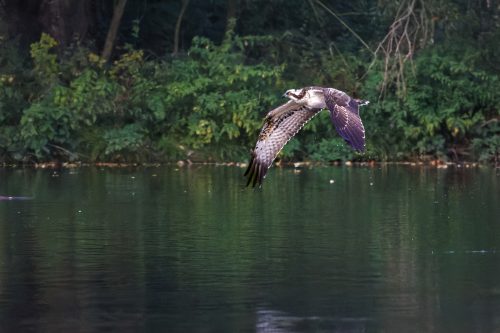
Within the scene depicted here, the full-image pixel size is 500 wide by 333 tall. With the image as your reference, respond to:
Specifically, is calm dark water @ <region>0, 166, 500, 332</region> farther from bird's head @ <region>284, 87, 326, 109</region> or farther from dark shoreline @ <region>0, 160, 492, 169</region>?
dark shoreline @ <region>0, 160, 492, 169</region>

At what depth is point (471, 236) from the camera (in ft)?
54.9

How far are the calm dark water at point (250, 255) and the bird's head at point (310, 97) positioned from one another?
1.49 m

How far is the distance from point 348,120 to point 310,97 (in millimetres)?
1051

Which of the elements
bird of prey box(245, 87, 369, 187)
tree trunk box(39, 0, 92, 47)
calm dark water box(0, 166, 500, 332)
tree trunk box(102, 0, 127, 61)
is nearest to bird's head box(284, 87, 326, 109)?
bird of prey box(245, 87, 369, 187)

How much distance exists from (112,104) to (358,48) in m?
5.96

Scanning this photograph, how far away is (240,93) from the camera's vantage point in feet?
95.6

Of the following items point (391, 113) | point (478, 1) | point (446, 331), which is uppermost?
point (478, 1)

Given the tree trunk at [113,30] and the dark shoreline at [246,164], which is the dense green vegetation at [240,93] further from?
the tree trunk at [113,30]

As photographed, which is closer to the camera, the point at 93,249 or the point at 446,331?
the point at 446,331

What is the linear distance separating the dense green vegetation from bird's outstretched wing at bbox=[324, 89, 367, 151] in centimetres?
1420

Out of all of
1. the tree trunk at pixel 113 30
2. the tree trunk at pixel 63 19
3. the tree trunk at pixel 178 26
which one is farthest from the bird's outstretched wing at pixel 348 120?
the tree trunk at pixel 178 26

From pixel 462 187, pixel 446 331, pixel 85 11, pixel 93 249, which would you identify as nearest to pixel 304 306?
pixel 446 331

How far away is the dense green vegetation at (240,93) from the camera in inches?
1126

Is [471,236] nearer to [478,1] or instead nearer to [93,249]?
[93,249]
